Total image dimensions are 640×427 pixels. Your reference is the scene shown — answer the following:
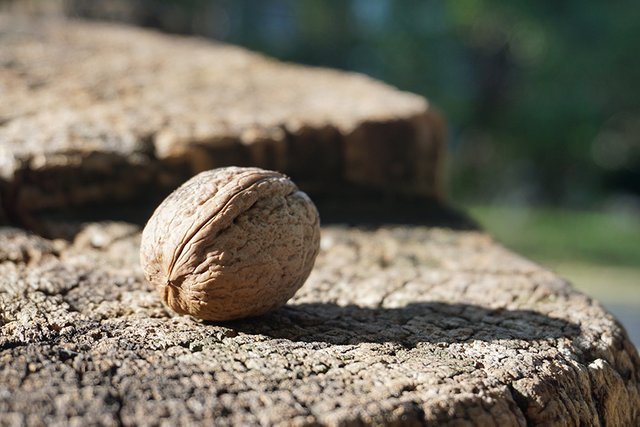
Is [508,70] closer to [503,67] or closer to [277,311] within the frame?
[503,67]

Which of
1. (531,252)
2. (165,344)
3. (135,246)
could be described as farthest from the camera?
(531,252)

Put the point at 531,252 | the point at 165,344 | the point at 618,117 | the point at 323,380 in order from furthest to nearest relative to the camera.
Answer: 1. the point at 618,117
2. the point at 531,252
3. the point at 165,344
4. the point at 323,380

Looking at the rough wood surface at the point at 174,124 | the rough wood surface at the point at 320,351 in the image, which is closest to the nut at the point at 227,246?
the rough wood surface at the point at 320,351

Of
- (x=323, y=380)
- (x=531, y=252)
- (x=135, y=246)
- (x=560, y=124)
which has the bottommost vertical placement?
(x=531, y=252)

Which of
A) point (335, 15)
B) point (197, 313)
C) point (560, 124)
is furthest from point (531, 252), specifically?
point (197, 313)

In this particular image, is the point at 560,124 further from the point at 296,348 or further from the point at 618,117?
the point at 296,348

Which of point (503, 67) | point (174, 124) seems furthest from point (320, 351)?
point (503, 67)

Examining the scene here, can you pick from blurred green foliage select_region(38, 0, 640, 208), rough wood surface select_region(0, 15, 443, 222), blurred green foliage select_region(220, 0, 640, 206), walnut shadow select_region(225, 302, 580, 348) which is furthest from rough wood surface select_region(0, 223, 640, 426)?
blurred green foliage select_region(220, 0, 640, 206)
